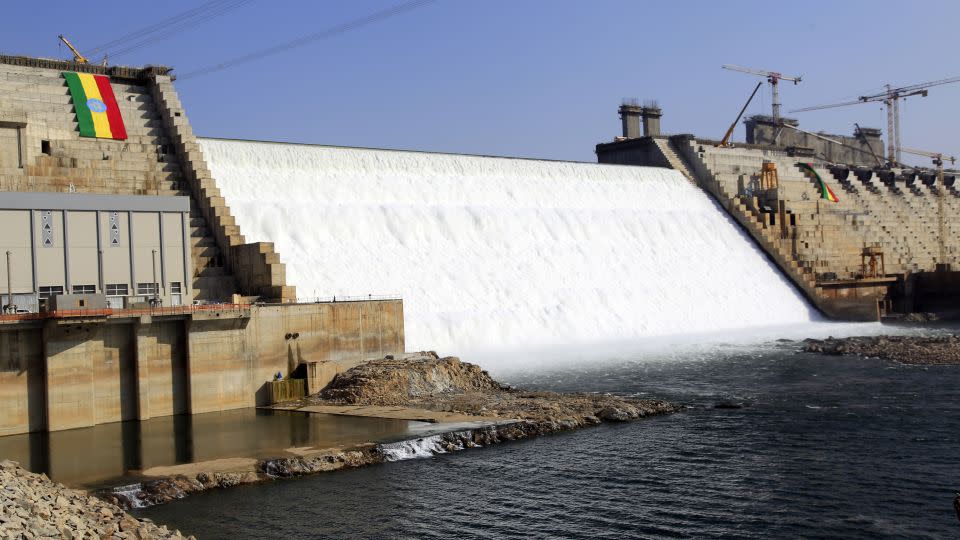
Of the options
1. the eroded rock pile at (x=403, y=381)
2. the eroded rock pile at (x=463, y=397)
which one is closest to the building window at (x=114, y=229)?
the eroded rock pile at (x=463, y=397)

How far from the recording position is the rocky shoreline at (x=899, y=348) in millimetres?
45062

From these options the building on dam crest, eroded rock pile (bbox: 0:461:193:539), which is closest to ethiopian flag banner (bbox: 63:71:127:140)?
eroded rock pile (bbox: 0:461:193:539)

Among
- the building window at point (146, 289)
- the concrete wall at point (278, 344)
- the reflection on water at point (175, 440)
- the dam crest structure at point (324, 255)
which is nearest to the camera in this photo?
the reflection on water at point (175, 440)

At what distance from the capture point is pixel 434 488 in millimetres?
23438

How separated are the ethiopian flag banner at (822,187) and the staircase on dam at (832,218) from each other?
1.30 ft

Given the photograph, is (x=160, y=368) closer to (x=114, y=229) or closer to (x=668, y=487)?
(x=114, y=229)

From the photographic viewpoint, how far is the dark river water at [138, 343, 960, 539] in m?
20.5

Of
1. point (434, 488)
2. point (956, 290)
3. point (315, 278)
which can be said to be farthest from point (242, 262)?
point (956, 290)

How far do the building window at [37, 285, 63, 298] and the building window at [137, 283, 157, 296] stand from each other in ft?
8.56

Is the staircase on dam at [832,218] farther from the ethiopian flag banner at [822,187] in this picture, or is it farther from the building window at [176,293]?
the building window at [176,293]

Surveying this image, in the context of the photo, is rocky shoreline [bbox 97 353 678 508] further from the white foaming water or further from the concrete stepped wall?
the concrete stepped wall

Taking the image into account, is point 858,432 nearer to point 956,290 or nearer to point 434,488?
point 434,488

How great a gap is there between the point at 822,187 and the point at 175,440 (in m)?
65.1

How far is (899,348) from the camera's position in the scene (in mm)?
48188
